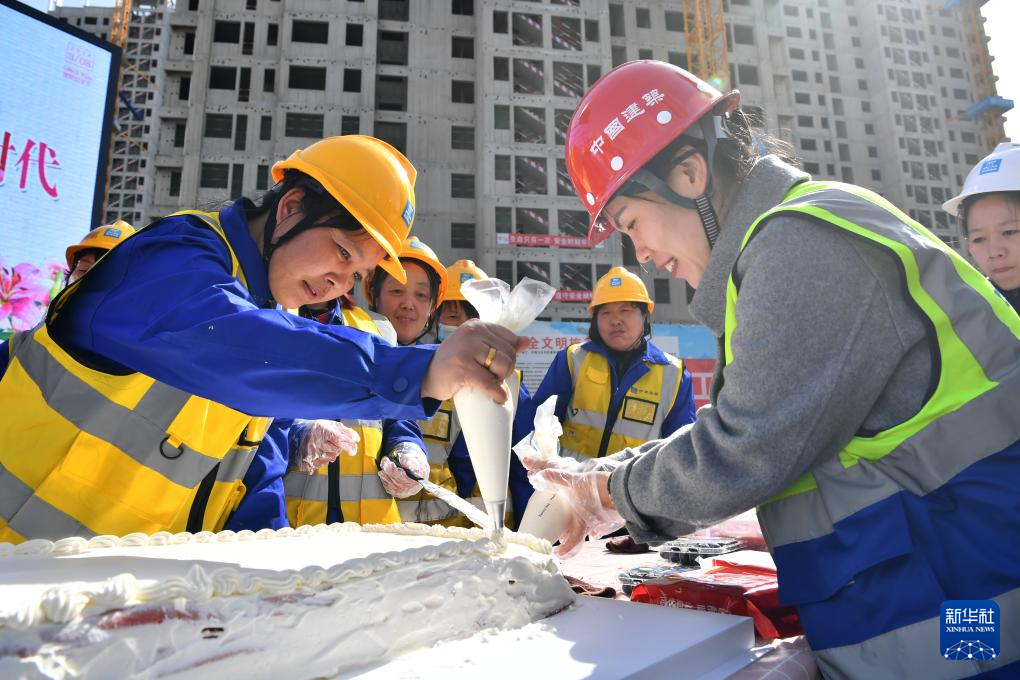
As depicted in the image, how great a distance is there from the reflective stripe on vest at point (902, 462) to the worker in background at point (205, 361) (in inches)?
27.5

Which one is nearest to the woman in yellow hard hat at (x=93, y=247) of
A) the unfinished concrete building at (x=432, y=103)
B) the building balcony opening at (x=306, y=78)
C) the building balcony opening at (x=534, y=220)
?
the unfinished concrete building at (x=432, y=103)

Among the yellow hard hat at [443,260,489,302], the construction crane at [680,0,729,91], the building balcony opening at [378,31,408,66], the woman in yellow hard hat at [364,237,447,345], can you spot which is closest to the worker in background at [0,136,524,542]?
the woman in yellow hard hat at [364,237,447,345]

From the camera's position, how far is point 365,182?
5.89 ft

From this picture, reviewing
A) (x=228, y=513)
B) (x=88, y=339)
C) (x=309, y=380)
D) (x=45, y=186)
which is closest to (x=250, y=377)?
(x=309, y=380)

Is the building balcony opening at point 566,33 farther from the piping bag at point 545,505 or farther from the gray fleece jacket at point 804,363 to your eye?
the gray fleece jacket at point 804,363

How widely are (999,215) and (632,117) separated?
2.83 meters

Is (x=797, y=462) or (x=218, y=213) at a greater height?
(x=218, y=213)

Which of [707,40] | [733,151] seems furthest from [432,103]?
[733,151]

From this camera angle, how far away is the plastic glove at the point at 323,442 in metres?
2.27

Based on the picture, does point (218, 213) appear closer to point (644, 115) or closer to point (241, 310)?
point (241, 310)

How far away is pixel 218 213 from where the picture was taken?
5.77ft

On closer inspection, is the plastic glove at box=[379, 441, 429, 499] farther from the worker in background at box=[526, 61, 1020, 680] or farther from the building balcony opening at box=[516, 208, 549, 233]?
the building balcony opening at box=[516, 208, 549, 233]

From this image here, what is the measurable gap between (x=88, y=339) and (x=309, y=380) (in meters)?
0.60

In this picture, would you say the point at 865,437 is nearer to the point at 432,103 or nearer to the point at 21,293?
the point at 21,293
